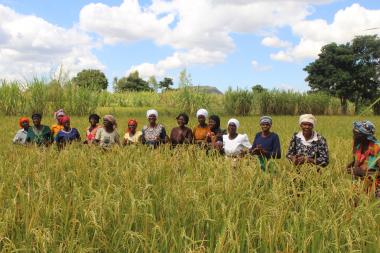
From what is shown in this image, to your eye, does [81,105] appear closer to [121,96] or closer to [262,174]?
[121,96]

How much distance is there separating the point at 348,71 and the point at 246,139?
4038cm

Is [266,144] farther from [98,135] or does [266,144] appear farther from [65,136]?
[65,136]

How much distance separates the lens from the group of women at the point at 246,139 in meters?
4.51

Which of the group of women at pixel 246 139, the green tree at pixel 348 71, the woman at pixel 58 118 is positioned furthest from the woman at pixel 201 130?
the green tree at pixel 348 71

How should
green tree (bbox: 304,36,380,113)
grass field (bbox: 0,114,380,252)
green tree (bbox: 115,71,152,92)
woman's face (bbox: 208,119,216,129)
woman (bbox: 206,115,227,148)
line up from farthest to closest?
1. green tree (bbox: 115,71,152,92)
2. green tree (bbox: 304,36,380,113)
3. woman's face (bbox: 208,119,216,129)
4. woman (bbox: 206,115,227,148)
5. grass field (bbox: 0,114,380,252)

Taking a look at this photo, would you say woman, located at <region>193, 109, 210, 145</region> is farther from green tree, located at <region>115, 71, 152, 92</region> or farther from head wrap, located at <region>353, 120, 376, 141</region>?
green tree, located at <region>115, 71, 152, 92</region>

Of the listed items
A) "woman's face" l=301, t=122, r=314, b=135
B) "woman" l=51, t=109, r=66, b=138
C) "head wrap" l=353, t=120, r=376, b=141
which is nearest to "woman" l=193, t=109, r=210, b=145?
"woman's face" l=301, t=122, r=314, b=135

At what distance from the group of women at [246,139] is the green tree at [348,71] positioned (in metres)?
37.8

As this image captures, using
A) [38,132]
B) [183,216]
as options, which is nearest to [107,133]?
[38,132]

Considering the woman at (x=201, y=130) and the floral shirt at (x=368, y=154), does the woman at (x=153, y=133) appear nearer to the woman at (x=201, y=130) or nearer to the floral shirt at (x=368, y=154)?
the woman at (x=201, y=130)

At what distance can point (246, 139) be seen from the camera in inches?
240

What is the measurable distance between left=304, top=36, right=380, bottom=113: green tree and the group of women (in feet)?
124

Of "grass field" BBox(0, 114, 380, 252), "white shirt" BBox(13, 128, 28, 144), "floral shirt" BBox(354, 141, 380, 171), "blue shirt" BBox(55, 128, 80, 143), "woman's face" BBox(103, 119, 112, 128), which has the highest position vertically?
"woman's face" BBox(103, 119, 112, 128)

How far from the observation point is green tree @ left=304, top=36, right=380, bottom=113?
42.3 m
